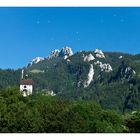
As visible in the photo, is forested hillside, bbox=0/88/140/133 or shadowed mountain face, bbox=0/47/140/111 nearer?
forested hillside, bbox=0/88/140/133

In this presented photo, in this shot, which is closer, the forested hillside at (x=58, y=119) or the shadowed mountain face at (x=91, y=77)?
the forested hillside at (x=58, y=119)

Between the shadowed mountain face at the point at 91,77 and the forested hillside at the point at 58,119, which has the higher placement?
the shadowed mountain face at the point at 91,77

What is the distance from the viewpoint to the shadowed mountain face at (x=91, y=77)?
6969 cm

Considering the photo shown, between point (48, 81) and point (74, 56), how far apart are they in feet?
55.3

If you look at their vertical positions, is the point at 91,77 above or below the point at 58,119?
above

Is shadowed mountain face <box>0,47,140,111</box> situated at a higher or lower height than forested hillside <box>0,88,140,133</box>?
higher

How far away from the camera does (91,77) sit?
93.7 metres

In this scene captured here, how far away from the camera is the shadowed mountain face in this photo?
229 ft

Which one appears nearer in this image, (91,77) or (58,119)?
(58,119)

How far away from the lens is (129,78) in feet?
253
